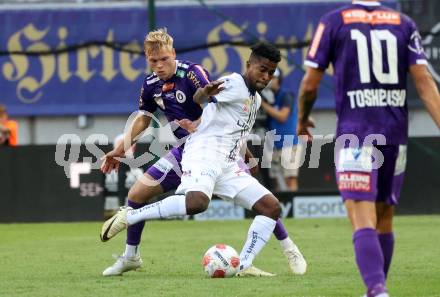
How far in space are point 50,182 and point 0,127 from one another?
183 cm

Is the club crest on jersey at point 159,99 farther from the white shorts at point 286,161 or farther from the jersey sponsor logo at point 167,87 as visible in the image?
the white shorts at point 286,161

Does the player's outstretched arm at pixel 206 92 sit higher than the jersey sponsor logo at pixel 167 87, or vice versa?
the player's outstretched arm at pixel 206 92

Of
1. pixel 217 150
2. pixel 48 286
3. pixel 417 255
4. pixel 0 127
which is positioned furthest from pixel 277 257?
pixel 0 127

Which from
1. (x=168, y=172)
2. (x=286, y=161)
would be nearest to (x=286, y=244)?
(x=168, y=172)

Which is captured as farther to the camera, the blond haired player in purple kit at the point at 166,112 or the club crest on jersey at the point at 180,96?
the club crest on jersey at the point at 180,96

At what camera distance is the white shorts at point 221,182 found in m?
10.1

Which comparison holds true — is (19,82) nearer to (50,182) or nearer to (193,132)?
(50,182)

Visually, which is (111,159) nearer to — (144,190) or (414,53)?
(144,190)

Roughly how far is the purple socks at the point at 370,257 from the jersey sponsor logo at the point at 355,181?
0.83 ft

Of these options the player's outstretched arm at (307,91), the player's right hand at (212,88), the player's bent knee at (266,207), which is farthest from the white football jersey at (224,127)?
the player's outstretched arm at (307,91)

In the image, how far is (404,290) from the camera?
353 inches

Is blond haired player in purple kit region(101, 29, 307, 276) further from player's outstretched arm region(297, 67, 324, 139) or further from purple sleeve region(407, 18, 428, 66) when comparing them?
purple sleeve region(407, 18, 428, 66)

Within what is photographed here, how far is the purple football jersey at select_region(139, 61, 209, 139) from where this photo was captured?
10828 millimetres

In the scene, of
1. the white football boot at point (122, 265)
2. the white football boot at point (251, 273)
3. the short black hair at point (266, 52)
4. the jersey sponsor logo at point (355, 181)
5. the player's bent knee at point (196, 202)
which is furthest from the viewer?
the white football boot at point (122, 265)
